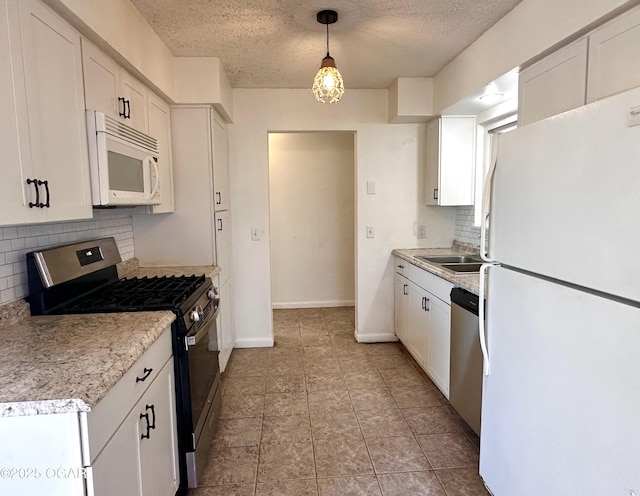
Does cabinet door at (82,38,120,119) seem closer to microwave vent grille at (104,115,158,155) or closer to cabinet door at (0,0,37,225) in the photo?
microwave vent grille at (104,115,158,155)

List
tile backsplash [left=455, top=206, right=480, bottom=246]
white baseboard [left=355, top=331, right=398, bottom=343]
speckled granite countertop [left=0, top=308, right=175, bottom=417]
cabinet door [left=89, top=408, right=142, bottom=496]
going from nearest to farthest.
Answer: speckled granite countertop [left=0, top=308, right=175, bottom=417] → cabinet door [left=89, top=408, right=142, bottom=496] → tile backsplash [left=455, top=206, right=480, bottom=246] → white baseboard [left=355, top=331, right=398, bottom=343]

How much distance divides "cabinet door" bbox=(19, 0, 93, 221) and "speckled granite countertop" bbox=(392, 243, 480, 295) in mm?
1951

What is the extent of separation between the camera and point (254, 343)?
12.1ft

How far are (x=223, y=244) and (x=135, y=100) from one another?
1.33m

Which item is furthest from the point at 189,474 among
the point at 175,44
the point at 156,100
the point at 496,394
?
the point at 175,44

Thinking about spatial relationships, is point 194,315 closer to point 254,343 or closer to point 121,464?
point 121,464

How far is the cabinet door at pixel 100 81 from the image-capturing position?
5.42 ft

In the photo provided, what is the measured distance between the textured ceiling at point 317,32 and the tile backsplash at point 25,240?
1233mm

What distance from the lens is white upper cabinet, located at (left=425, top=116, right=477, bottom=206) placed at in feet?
10.7

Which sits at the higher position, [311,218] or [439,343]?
[311,218]

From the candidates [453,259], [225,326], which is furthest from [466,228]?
[225,326]

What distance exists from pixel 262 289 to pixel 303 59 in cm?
203

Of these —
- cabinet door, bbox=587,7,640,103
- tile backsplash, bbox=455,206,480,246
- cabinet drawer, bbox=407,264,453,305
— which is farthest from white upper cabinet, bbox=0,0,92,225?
tile backsplash, bbox=455,206,480,246

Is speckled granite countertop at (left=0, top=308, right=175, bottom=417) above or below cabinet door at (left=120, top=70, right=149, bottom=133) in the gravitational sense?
below
